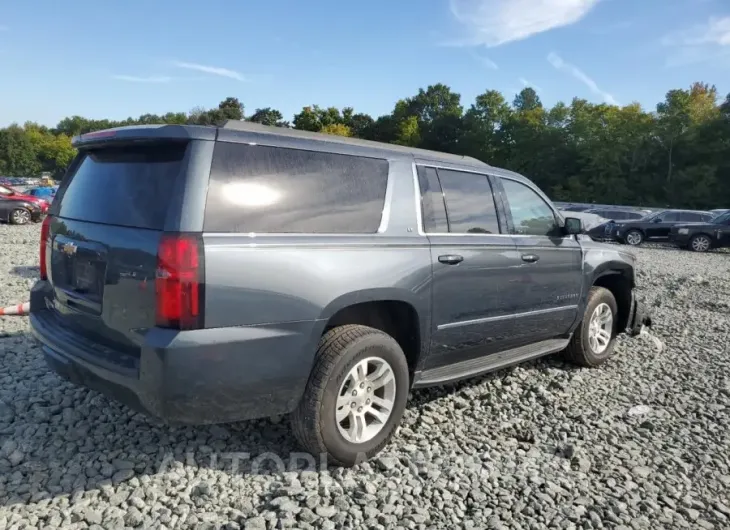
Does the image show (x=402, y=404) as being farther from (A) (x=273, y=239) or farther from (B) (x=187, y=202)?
(B) (x=187, y=202)

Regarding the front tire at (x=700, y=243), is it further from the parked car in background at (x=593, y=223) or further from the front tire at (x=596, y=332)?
the front tire at (x=596, y=332)

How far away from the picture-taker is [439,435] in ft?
12.5

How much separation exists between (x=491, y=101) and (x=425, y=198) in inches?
3330

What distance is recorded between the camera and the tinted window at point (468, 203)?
155 inches

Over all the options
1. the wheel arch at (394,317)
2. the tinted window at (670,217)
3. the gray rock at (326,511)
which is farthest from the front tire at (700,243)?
the gray rock at (326,511)

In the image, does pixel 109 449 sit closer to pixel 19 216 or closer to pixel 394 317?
pixel 394 317

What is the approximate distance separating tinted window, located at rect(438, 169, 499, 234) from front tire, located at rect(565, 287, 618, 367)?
165 cm

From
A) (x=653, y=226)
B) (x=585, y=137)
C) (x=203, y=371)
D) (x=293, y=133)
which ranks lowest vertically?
(x=203, y=371)

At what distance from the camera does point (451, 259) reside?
3.71m

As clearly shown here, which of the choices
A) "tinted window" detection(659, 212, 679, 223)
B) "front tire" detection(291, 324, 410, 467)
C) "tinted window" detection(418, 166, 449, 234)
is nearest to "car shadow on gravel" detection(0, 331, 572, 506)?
"front tire" detection(291, 324, 410, 467)

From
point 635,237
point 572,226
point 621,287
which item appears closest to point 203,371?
point 572,226

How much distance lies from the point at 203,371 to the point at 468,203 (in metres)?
2.25

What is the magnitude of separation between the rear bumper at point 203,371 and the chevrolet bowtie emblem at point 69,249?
1.55 ft

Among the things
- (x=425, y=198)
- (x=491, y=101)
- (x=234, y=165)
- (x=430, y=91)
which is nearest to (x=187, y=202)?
(x=234, y=165)
